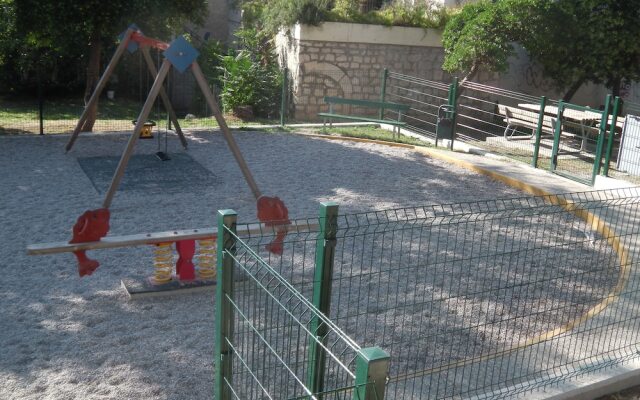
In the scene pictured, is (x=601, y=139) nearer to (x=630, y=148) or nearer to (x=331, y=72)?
(x=630, y=148)

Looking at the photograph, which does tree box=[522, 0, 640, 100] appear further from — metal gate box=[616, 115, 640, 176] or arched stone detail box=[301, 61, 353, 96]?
metal gate box=[616, 115, 640, 176]

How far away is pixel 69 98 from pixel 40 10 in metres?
6.67

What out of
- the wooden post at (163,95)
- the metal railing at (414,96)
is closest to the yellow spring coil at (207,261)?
the wooden post at (163,95)

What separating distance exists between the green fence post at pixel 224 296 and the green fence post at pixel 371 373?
122 centimetres

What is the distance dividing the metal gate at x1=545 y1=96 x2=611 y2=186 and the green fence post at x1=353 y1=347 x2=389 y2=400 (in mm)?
8761

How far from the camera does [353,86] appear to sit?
1558cm

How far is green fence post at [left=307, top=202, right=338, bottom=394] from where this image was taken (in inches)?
146

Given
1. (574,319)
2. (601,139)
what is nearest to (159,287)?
(574,319)

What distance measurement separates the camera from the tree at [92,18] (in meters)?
11.0

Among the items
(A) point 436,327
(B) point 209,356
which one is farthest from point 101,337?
(A) point 436,327

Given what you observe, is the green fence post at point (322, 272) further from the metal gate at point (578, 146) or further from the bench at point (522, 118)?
the bench at point (522, 118)

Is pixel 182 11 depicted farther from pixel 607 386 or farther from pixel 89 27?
pixel 607 386

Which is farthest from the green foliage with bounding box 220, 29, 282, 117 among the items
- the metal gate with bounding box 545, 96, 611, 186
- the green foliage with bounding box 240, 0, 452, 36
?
the metal gate with bounding box 545, 96, 611, 186

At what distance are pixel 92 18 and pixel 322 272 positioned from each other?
883cm
